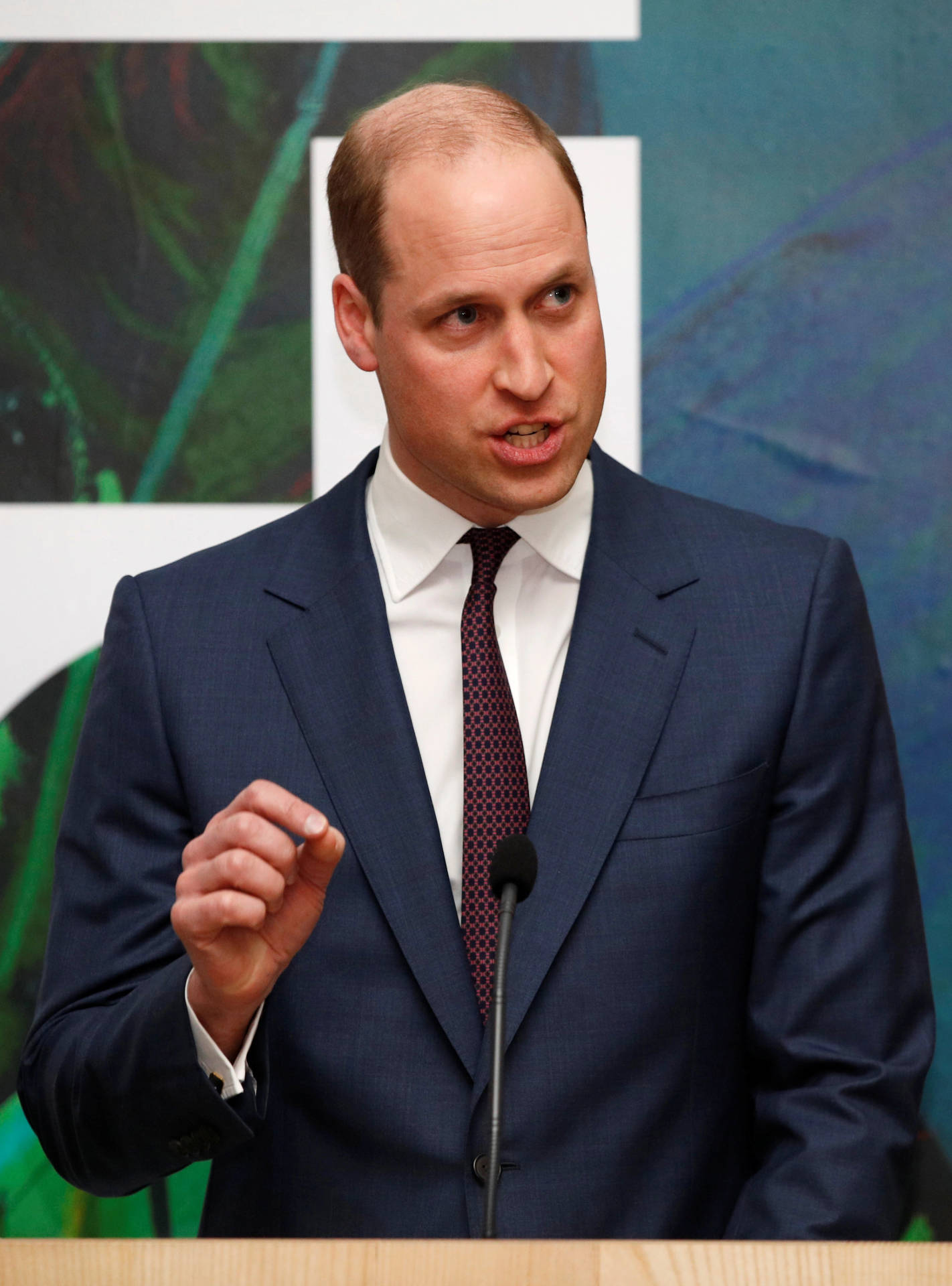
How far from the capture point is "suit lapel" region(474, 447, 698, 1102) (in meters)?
1.64

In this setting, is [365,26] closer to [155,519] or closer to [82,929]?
[155,519]

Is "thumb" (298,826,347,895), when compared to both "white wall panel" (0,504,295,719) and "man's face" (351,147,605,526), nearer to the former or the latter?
"man's face" (351,147,605,526)

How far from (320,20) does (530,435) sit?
3.83 ft

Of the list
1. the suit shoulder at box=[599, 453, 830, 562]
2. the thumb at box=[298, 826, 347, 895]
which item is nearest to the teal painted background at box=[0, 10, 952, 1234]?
the suit shoulder at box=[599, 453, 830, 562]

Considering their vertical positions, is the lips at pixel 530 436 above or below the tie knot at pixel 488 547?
above

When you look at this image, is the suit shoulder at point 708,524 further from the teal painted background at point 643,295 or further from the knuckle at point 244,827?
the knuckle at point 244,827

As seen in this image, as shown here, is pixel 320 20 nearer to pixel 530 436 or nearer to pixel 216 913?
pixel 530 436

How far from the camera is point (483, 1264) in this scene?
997 mm

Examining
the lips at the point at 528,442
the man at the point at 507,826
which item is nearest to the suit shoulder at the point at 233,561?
the man at the point at 507,826

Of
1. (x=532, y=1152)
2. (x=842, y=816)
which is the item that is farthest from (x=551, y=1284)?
(x=842, y=816)

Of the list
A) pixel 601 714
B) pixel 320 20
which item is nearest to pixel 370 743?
pixel 601 714

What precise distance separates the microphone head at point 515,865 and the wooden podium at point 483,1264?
0.32 metres

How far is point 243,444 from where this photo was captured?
2506 millimetres

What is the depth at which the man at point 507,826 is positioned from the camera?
163 centimetres
